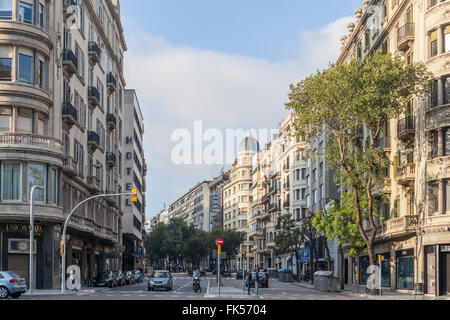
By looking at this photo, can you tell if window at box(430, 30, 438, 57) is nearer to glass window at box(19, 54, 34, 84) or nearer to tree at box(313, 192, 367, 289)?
tree at box(313, 192, 367, 289)

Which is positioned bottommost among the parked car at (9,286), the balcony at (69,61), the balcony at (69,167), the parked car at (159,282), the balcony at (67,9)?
the parked car at (159,282)

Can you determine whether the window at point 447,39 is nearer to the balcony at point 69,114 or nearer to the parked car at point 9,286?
the balcony at point 69,114

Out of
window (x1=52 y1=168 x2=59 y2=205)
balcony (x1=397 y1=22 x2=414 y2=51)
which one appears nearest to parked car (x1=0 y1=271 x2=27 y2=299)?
window (x1=52 y1=168 x2=59 y2=205)

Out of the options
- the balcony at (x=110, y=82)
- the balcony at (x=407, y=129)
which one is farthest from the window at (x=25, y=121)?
the balcony at (x=110, y=82)

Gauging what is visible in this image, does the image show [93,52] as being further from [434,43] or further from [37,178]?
[434,43]

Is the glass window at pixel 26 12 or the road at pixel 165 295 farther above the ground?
the glass window at pixel 26 12

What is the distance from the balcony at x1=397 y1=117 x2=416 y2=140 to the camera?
1847 inches

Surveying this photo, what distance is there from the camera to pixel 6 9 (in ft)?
144

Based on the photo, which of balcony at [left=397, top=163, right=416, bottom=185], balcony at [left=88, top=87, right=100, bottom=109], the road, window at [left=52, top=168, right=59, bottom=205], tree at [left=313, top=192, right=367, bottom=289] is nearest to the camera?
the road

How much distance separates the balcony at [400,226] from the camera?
4662 centimetres

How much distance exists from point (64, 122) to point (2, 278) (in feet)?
61.9

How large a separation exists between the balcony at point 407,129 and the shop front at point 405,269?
8049 millimetres

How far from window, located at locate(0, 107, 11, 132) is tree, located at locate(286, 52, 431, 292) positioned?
59.2ft

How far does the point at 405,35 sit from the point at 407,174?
980cm
